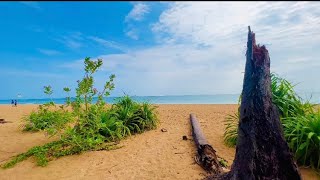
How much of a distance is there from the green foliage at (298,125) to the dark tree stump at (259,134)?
157 centimetres

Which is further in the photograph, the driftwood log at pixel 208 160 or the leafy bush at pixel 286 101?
the leafy bush at pixel 286 101

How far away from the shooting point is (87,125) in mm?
8523

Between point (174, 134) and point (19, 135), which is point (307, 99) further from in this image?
point (19, 135)

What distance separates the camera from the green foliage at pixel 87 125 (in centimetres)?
735

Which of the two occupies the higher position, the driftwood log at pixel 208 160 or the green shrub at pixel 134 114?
the green shrub at pixel 134 114

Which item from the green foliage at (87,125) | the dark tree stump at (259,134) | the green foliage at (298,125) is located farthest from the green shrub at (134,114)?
the dark tree stump at (259,134)

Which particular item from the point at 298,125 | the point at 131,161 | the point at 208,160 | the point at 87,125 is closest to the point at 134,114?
the point at 87,125

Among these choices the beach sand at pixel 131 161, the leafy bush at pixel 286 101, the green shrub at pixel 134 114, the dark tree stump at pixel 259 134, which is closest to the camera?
the dark tree stump at pixel 259 134

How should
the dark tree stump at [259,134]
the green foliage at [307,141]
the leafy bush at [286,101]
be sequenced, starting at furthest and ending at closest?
the leafy bush at [286,101], the green foliage at [307,141], the dark tree stump at [259,134]

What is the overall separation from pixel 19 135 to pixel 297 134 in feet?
27.5

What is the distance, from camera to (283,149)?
4.04 m

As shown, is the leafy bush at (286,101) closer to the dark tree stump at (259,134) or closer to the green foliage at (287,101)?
the green foliage at (287,101)

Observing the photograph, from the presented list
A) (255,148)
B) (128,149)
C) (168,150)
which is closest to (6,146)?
(128,149)

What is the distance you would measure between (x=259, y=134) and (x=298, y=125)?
2.34m
